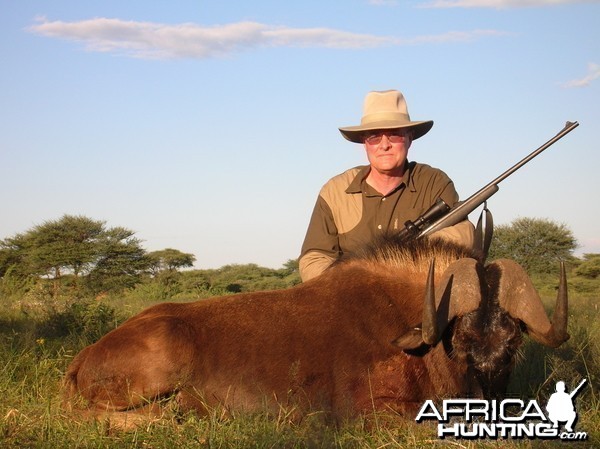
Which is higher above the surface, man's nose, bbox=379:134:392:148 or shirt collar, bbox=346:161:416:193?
man's nose, bbox=379:134:392:148

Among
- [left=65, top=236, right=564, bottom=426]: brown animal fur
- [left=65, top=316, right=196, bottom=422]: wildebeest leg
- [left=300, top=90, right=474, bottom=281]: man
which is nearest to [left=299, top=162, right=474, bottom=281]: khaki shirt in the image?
[left=300, top=90, right=474, bottom=281]: man

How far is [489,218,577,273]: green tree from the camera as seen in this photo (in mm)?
19453

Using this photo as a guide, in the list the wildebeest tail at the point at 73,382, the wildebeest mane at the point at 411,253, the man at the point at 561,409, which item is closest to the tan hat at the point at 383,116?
the wildebeest mane at the point at 411,253

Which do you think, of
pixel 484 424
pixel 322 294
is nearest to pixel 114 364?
pixel 322 294

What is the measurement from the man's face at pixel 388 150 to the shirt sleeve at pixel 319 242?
1.76 ft

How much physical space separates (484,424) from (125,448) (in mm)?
1757

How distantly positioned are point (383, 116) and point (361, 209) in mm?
742

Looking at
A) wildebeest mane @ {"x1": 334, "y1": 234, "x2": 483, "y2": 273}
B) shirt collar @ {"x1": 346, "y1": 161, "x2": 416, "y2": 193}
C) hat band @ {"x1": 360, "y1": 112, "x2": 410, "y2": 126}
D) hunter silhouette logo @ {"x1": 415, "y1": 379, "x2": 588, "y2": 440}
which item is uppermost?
hat band @ {"x1": 360, "y1": 112, "x2": 410, "y2": 126}

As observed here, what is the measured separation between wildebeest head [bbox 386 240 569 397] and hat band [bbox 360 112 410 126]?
196cm

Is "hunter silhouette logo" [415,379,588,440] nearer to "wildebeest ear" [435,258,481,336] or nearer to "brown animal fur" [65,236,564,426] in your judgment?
"brown animal fur" [65,236,564,426]

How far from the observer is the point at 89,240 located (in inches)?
863

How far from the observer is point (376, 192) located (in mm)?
6363

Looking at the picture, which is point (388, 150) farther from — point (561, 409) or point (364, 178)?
point (561, 409)

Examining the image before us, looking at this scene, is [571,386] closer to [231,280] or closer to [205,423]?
[205,423]
